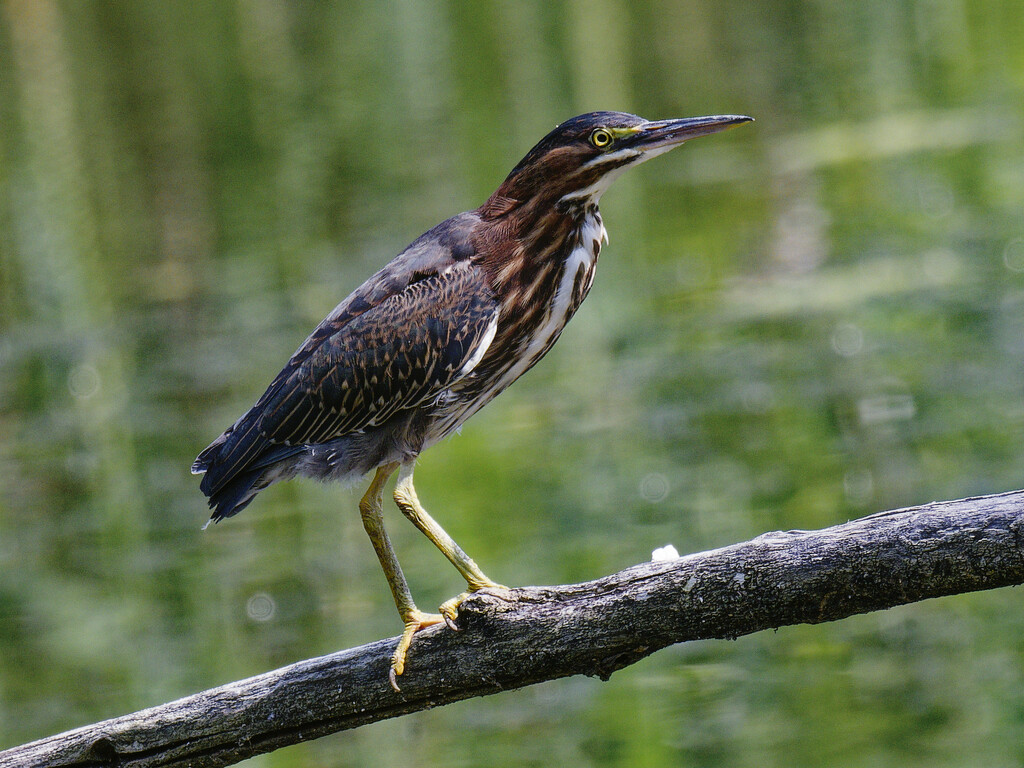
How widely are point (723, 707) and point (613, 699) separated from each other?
1.61 feet

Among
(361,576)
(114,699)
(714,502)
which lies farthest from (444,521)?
(114,699)

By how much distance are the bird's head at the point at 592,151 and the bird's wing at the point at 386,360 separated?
33 centimetres

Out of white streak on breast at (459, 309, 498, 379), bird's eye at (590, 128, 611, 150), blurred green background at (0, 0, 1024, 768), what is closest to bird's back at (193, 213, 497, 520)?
white streak on breast at (459, 309, 498, 379)

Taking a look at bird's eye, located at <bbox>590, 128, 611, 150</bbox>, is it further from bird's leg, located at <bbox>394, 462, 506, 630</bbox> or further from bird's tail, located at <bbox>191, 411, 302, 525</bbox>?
bird's tail, located at <bbox>191, 411, 302, 525</bbox>

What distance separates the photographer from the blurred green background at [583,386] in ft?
18.3

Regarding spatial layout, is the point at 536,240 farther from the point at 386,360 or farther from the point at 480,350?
the point at 386,360

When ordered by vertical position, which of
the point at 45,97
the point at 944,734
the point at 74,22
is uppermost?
the point at 74,22

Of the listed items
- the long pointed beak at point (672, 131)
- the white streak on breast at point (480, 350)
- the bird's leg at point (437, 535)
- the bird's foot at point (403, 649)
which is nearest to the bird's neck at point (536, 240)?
the white streak on breast at point (480, 350)

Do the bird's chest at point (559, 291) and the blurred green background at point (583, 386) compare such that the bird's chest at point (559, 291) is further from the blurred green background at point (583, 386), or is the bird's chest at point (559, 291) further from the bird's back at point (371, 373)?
the blurred green background at point (583, 386)

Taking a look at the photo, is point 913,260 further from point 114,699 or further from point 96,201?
point 96,201

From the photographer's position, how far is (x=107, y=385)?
9469 millimetres

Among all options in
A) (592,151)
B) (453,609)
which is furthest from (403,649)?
(592,151)

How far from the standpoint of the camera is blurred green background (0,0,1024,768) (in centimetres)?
558

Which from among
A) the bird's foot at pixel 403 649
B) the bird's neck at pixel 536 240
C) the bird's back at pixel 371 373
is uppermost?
the bird's neck at pixel 536 240
